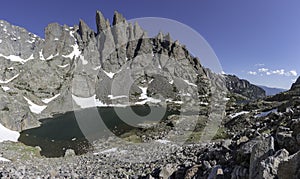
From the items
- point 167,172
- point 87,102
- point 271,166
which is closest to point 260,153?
point 271,166

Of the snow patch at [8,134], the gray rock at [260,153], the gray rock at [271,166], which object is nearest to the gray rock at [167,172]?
the gray rock at [260,153]

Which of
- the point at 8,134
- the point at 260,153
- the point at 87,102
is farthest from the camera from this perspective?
the point at 87,102

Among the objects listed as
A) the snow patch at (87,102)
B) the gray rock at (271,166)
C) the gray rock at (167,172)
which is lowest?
the gray rock at (167,172)

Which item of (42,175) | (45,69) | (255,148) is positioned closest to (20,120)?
(42,175)

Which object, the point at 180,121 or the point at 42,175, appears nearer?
the point at 42,175

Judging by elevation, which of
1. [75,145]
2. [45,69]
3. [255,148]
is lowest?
[75,145]

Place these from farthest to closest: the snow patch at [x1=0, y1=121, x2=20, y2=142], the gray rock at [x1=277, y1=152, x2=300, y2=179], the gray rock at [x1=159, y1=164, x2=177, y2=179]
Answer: the snow patch at [x1=0, y1=121, x2=20, y2=142]
the gray rock at [x1=159, y1=164, x2=177, y2=179]
the gray rock at [x1=277, y1=152, x2=300, y2=179]

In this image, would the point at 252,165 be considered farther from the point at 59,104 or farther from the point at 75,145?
the point at 59,104

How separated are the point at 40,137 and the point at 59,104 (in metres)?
88.6

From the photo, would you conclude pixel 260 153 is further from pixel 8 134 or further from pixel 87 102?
pixel 87 102

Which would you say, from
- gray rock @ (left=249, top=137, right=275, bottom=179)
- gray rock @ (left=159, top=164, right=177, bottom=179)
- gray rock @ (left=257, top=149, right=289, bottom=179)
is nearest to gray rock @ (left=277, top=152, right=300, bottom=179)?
gray rock @ (left=257, top=149, right=289, bottom=179)

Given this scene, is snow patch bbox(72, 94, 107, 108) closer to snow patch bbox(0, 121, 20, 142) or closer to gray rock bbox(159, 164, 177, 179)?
snow patch bbox(0, 121, 20, 142)

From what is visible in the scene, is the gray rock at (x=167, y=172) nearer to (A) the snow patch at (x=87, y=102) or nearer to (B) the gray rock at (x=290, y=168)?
(B) the gray rock at (x=290, y=168)

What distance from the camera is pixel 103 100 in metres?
189
